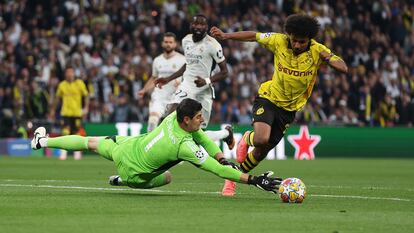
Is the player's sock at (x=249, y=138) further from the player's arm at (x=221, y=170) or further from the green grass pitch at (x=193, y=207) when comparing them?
the player's arm at (x=221, y=170)

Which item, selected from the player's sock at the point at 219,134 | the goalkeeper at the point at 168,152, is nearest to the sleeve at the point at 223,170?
the goalkeeper at the point at 168,152

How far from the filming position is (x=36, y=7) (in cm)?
3300

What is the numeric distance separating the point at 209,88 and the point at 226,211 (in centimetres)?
758

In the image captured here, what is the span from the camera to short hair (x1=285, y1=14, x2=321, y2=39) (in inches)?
509

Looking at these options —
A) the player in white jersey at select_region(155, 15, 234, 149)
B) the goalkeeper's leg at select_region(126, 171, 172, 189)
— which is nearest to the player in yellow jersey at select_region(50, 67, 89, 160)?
the player in white jersey at select_region(155, 15, 234, 149)

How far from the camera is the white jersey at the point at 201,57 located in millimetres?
17953

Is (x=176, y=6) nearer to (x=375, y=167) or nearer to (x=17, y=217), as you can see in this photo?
(x=375, y=167)

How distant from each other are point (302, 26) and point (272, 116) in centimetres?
131

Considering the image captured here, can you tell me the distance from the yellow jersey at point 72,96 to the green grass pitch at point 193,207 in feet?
26.1

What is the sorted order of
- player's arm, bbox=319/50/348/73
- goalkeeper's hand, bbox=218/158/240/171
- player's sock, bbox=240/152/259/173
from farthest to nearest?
player's sock, bbox=240/152/259/173
player's arm, bbox=319/50/348/73
goalkeeper's hand, bbox=218/158/240/171

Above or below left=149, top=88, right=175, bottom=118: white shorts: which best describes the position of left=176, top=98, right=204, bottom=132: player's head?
above

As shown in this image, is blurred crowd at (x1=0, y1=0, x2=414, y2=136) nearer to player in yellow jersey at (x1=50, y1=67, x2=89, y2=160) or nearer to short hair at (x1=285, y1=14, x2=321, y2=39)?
player in yellow jersey at (x1=50, y1=67, x2=89, y2=160)

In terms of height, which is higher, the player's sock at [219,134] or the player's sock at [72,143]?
the player's sock at [72,143]

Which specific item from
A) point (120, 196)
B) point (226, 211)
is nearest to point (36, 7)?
point (120, 196)
